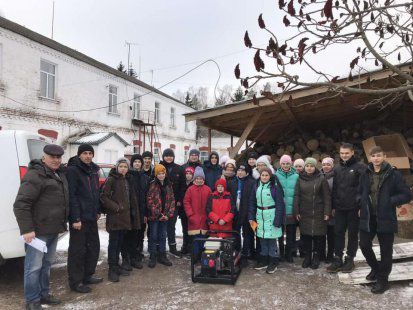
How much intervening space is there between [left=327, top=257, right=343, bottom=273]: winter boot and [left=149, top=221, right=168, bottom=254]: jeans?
2.61m

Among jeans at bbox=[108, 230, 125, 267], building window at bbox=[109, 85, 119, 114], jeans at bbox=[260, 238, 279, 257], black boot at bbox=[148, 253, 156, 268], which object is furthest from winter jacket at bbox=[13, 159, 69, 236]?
building window at bbox=[109, 85, 119, 114]

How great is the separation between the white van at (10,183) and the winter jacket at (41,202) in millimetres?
458

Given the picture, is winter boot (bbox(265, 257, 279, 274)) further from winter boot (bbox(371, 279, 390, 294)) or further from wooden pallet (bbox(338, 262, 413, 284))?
winter boot (bbox(371, 279, 390, 294))

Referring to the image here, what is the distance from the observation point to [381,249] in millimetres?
4387

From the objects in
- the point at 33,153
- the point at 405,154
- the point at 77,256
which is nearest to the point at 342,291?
the point at 77,256

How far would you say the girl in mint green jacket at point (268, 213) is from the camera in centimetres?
525

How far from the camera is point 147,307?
4066 millimetres

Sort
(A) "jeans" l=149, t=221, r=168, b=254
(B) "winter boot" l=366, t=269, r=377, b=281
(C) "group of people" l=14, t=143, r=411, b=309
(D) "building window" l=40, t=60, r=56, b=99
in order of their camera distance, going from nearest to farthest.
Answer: (C) "group of people" l=14, t=143, r=411, b=309
(B) "winter boot" l=366, t=269, r=377, b=281
(A) "jeans" l=149, t=221, r=168, b=254
(D) "building window" l=40, t=60, r=56, b=99

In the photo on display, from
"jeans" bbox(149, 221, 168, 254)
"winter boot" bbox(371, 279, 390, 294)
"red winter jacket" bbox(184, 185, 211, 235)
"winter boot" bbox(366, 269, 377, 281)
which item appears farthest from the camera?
"red winter jacket" bbox(184, 185, 211, 235)

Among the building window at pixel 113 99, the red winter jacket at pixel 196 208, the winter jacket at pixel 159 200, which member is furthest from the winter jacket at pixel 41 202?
the building window at pixel 113 99

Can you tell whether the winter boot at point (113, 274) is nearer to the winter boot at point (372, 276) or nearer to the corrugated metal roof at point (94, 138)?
the winter boot at point (372, 276)

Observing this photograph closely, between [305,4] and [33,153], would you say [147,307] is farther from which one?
[305,4]

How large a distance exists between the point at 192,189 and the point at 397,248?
340 centimetres

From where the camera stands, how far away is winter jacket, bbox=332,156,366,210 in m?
4.97
